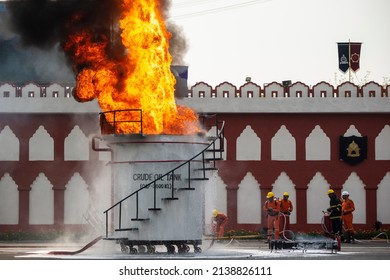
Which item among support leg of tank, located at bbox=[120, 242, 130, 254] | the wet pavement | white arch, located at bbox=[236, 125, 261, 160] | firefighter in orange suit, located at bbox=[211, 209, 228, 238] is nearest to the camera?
the wet pavement

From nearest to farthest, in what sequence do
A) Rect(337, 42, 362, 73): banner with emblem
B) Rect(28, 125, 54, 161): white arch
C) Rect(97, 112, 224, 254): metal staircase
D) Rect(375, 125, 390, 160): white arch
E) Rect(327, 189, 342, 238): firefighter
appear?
Rect(97, 112, 224, 254): metal staircase, Rect(327, 189, 342, 238): firefighter, Rect(375, 125, 390, 160): white arch, Rect(28, 125, 54, 161): white arch, Rect(337, 42, 362, 73): banner with emblem

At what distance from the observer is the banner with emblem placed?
4478 centimetres

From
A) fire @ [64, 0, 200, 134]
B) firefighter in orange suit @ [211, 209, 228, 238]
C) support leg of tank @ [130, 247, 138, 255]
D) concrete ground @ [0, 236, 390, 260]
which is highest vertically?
fire @ [64, 0, 200, 134]

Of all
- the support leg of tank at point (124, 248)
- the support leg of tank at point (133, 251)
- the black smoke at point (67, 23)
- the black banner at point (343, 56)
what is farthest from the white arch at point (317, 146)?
the support leg of tank at point (133, 251)

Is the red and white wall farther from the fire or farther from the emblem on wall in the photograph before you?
the fire

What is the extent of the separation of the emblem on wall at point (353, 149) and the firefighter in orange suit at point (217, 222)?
8863mm

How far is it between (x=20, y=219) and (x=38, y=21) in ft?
45.0

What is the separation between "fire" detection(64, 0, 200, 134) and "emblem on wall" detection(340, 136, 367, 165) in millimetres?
15166

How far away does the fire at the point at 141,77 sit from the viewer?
29.0 metres

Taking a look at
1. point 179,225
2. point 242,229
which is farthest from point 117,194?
point 242,229

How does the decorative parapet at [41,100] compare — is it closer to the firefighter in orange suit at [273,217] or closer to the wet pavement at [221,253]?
the wet pavement at [221,253]

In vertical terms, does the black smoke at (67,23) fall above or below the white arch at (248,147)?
above

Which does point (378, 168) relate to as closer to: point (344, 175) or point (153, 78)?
point (344, 175)

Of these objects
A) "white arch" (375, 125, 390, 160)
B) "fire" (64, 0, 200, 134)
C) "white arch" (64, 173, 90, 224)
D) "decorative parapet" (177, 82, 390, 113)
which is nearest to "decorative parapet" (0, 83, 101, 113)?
"white arch" (64, 173, 90, 224)
